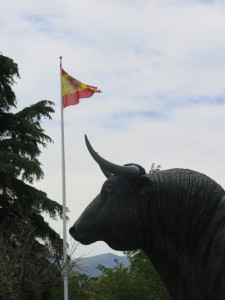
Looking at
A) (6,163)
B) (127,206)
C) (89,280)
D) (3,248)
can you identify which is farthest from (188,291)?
(89,280)

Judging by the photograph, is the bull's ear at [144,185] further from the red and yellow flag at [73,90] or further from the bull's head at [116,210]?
the red and yellow flag at [73,90]

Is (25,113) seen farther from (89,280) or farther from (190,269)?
(190,269)

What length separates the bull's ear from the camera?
11.5 feet

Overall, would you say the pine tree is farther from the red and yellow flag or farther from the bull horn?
the bull horn

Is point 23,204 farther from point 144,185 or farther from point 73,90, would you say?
point 144,185

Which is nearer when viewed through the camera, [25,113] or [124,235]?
[124,235]

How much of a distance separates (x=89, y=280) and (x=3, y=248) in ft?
38.8

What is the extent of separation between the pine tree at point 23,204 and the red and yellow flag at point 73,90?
11.3ft

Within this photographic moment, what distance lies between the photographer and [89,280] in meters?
32.5

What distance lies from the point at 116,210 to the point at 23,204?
22107 millimetres

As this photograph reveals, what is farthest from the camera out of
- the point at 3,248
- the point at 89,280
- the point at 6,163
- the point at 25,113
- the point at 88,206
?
the point at 89,280

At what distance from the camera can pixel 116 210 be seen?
11.6 ft

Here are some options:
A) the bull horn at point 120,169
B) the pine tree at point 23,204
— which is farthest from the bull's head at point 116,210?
the pine tree at point 23,204

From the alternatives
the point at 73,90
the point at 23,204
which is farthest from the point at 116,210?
the point at 23,204
